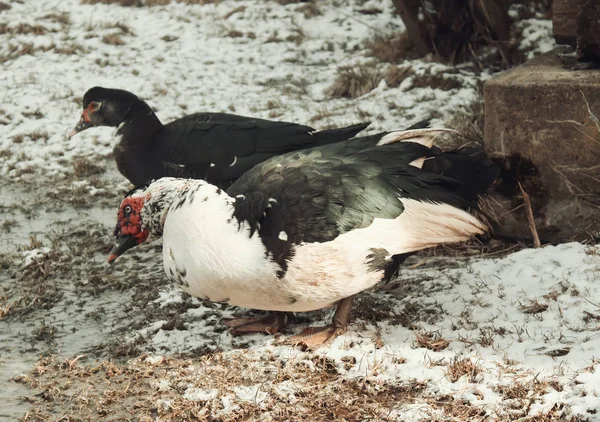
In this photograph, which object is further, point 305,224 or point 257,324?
point 257,324

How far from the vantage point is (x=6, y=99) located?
7539 millimetres

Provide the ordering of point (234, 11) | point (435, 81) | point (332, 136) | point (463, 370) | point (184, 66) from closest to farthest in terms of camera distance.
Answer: point (463, 370) < point (332, 136) < point (435, 81) < point (184, 66) < point (234, 11)

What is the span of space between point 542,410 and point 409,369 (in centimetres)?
58

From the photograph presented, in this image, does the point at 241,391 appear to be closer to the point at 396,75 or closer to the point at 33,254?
the point at 33,254

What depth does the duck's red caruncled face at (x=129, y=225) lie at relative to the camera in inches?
149

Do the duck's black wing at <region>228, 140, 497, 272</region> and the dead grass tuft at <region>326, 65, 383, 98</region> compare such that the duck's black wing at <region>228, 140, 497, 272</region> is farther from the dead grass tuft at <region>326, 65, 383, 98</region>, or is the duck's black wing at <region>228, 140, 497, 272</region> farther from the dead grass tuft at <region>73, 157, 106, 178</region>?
the dead grass tuft at <region>326, 65, 383, 98</region>

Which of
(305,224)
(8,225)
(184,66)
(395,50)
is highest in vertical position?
(305,224)

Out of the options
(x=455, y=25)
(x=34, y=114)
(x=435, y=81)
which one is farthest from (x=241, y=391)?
(x=34, y=114)

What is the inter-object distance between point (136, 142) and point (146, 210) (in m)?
1.48

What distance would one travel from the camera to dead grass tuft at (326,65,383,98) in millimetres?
6965

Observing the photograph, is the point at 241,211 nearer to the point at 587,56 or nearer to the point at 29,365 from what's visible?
the point at 29,365

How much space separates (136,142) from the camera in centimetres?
514

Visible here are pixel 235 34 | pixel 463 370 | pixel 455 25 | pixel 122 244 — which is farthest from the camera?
pixel 235 34

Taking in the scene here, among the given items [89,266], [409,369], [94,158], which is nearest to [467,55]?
[94,158]
